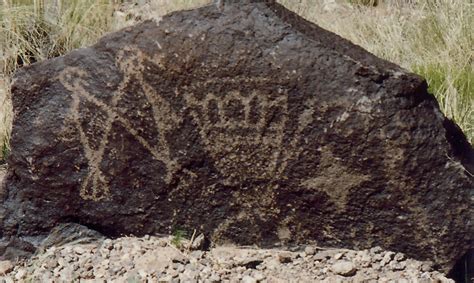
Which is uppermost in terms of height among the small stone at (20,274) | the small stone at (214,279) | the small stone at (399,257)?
the small stone at (399,257)

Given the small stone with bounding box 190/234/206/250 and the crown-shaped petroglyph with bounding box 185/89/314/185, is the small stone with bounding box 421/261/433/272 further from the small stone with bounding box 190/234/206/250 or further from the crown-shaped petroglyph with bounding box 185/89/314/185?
the small stone with bounding box 190/234/206/250

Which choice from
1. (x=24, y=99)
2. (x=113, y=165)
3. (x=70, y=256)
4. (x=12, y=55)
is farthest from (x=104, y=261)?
(x=12, y=55)

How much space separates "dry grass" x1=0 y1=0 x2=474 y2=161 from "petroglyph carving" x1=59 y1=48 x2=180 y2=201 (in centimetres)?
122

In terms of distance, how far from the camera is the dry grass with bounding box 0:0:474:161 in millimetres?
4132

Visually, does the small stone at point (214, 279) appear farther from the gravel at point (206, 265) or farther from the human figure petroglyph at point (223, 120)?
the human figure petroglyph at point (223, 120)

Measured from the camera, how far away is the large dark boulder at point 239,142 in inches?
103

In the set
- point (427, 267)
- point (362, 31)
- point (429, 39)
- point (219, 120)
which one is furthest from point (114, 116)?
point (362, 31)

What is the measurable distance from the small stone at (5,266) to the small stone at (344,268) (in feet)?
3.38

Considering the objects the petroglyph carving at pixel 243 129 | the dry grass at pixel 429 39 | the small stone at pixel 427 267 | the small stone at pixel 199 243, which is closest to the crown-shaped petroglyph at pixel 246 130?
the petroglyph carving at pixel 243 129

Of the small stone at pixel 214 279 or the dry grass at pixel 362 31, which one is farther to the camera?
the dry grass at pixel 362 31

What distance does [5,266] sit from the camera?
288 centimetres

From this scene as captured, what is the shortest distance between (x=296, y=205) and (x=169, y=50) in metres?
0.61

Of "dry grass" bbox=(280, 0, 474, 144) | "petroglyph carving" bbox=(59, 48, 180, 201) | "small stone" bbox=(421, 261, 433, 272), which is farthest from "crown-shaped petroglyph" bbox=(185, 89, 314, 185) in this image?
"dry grass" bbox=(280, 0, 474, 144)

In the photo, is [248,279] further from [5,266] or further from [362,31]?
[362,31]
